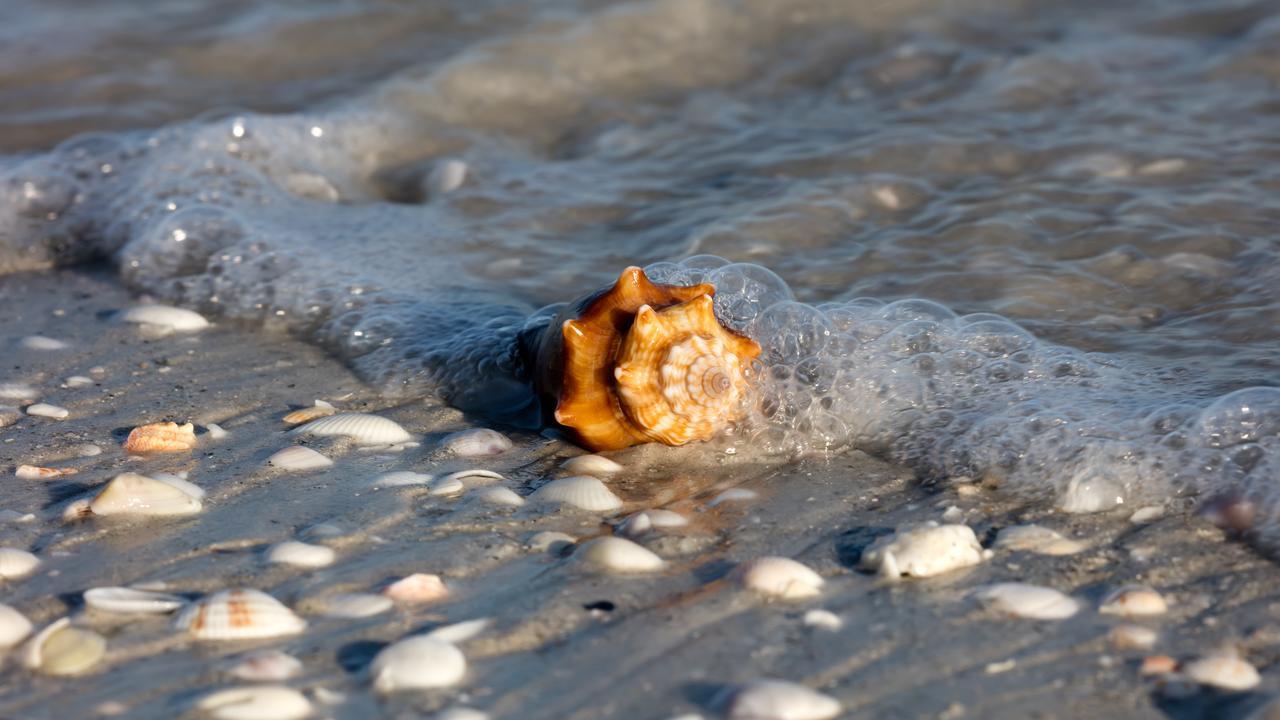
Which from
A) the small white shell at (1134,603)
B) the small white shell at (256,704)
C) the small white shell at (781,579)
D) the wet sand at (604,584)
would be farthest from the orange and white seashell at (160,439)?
the small white shell at (1134,603)

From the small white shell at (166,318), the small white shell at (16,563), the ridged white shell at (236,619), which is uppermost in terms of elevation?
the small white shell at (166,318)

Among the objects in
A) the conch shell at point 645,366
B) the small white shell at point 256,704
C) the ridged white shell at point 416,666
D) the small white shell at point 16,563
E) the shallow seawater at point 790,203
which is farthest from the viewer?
the shallow seawater at point 790,203

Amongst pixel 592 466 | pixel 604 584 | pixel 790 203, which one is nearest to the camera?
pixel 604 584

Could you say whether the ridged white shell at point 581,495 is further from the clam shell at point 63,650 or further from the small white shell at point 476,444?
the clam shell at point 63,650

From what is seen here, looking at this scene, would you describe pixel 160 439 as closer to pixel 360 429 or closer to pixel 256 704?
pixel 360 429

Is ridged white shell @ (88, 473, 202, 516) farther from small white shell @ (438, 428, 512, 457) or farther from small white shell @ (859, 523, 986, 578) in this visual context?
small white shell @ (859, 523, 986, 578)

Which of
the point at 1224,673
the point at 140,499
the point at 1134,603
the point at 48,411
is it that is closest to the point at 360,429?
the point at 140,499

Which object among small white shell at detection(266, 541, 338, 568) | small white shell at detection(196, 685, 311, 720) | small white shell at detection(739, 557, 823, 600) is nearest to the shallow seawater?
small white shell at detection(739, 557, 823, 600)
